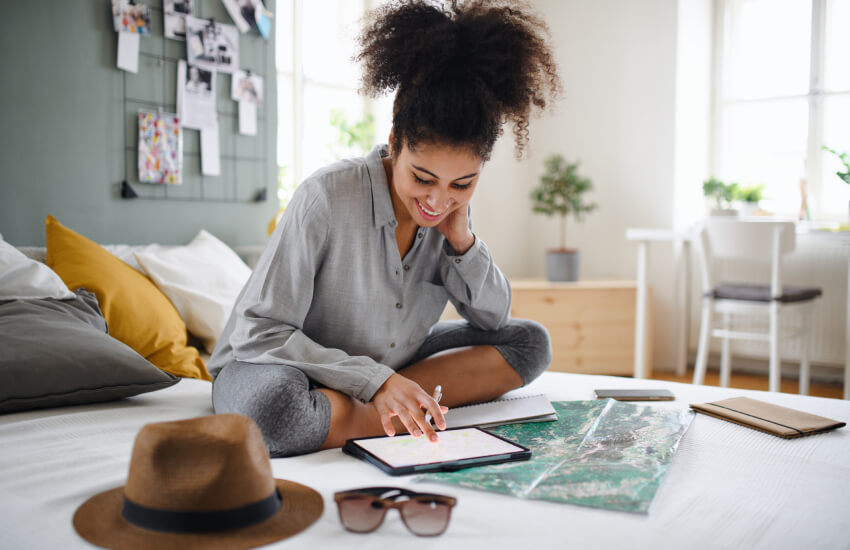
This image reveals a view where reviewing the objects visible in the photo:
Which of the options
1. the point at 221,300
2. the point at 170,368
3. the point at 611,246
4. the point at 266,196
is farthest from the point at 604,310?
the point at 170,368

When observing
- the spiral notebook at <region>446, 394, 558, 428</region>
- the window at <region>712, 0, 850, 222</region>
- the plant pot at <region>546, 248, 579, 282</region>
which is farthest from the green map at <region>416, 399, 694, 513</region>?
the window at <region>712, 0, 850, 222</region>

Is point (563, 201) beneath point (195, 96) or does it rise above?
beneath

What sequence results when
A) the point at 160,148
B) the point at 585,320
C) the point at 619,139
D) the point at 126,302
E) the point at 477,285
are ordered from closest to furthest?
the point at 477,285 < the point at 126,302 < the point at 160,148 < the point at 585,320 < the point at 619,139

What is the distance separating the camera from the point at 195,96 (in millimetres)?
2346

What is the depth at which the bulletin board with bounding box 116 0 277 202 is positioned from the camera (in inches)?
85.9

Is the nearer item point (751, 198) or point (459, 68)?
point (459, 68)

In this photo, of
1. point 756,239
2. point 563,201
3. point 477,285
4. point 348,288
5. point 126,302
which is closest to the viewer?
point 348,288

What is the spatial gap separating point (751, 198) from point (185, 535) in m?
3.47

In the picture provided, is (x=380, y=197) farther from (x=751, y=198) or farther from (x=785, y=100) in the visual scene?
(x=785, y=100)

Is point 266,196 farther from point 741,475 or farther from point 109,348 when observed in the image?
point 741,475

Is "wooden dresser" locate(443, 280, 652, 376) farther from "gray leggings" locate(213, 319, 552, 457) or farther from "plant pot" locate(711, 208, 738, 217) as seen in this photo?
"gray leggings" locate(213, 319, 552, 457)

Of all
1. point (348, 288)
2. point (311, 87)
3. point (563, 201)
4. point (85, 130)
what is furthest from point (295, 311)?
point (563, 201)

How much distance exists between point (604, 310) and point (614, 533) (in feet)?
9.29

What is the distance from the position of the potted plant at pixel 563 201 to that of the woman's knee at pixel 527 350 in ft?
6.88
